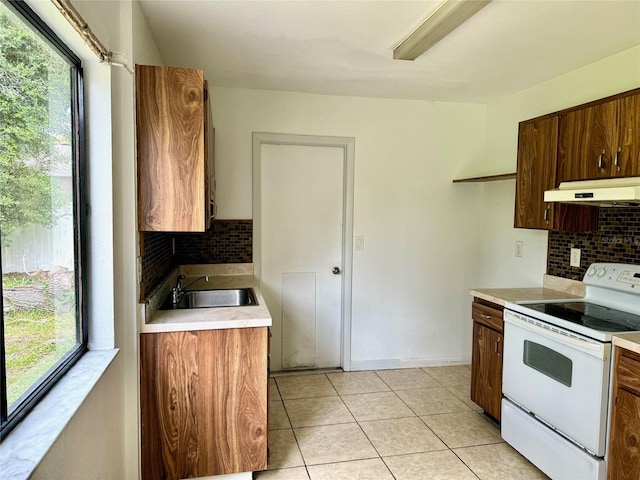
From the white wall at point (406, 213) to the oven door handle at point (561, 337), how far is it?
4.12 ft

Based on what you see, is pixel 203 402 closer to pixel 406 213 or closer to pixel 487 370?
pixel 487 370

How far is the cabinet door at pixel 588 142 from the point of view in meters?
2.21

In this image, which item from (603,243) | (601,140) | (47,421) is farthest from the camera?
(603,243)

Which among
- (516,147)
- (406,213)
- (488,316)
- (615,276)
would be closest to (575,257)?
(615,276)

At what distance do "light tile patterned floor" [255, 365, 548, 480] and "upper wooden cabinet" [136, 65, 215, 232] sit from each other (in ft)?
4.84

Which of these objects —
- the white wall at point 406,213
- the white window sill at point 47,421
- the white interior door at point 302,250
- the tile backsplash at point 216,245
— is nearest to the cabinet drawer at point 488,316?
the white wall at point 406,213

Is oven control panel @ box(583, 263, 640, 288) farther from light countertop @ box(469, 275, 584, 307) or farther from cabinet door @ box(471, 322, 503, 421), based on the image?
cabinet door @ box(471, 322, 503, 421)

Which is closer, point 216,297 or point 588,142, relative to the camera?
point 588,142

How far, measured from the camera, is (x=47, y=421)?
3.99 feet

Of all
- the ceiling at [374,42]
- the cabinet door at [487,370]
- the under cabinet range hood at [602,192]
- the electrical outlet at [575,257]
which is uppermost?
the ceiling at [374,42]

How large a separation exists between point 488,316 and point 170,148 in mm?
2212

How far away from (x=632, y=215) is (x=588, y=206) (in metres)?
0.24

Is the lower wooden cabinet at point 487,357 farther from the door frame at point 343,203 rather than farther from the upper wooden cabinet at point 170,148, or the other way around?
the upper wooden cabinet at point 170,148

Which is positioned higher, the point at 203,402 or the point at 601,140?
the point at 601,140
